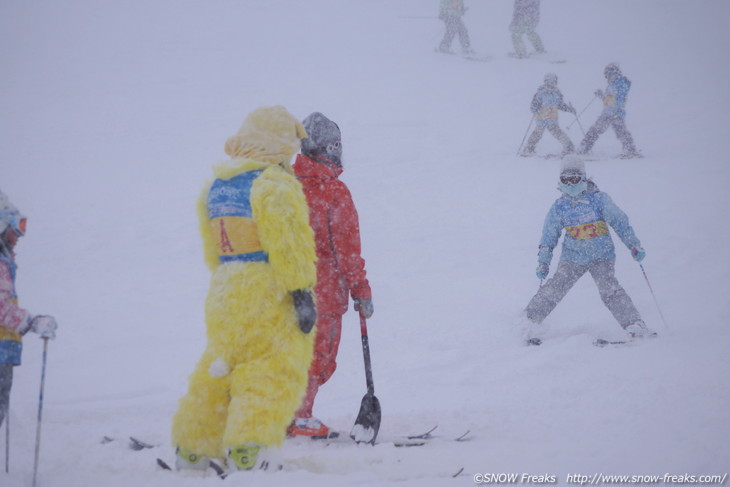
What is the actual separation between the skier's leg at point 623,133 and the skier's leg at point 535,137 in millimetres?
1178

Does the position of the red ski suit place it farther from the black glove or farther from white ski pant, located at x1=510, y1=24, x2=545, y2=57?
white ski pant, located at x1=510, y1=24, x2=545, y2=57

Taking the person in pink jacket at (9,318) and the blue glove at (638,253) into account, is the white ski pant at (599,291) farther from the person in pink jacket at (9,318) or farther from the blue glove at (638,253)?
the person in pink jacket at (9,318)

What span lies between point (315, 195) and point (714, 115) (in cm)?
1156

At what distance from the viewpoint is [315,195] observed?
12.9ft

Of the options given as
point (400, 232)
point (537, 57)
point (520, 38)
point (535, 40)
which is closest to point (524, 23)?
point (520, 38)

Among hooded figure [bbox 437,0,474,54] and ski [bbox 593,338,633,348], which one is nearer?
ski [bbox 593,338,633,348]

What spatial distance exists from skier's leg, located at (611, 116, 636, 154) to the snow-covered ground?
0.41m

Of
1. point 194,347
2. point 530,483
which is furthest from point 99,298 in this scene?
point 530,483

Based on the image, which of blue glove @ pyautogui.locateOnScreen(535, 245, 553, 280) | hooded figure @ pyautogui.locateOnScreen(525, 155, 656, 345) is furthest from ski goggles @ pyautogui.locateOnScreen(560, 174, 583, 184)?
blue glove @ pyautogui.locateOnScreen(535, 245, 553, 280)

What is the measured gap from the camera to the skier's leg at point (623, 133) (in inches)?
427

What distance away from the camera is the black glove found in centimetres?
313

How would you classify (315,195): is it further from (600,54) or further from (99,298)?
(600,54)

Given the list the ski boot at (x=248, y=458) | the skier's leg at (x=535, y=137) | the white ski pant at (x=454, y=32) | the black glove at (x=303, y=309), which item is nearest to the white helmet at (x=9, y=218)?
the black glove at (x=303, y=309)

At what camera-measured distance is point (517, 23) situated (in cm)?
1759
